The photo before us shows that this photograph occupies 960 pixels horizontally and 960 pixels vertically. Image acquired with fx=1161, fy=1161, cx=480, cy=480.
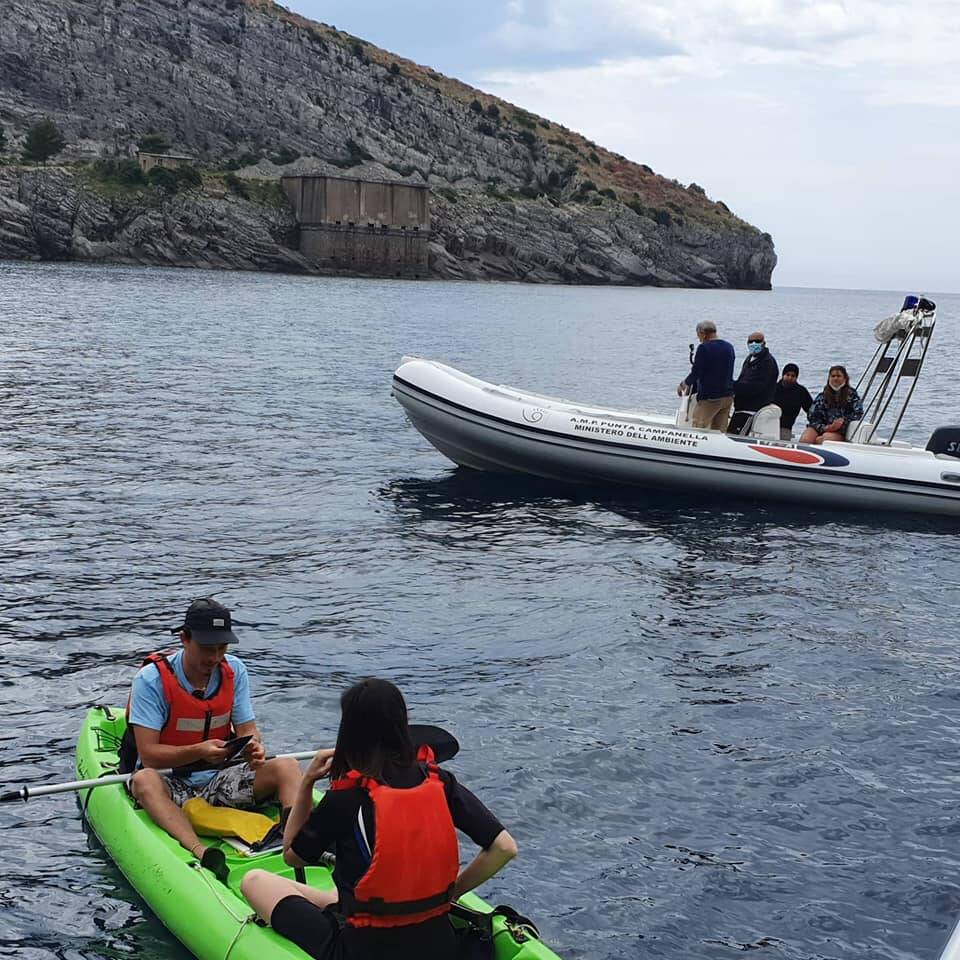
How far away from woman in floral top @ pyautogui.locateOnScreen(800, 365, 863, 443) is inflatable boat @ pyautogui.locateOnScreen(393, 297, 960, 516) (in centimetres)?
21

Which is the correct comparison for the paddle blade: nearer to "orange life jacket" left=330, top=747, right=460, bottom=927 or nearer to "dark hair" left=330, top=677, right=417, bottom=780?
"orange life jacket" left=330, top=747, right=460, bottom=927

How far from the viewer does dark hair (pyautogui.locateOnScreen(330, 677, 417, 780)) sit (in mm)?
4207

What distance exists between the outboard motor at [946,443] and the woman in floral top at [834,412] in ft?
3.65

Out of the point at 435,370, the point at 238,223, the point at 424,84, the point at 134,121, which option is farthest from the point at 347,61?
the point at 435,370

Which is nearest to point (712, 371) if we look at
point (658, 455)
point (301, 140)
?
point (658, 455)

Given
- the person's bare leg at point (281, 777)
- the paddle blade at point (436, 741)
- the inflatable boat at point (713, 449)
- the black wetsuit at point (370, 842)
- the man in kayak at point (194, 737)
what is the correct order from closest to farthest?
1. the black wetsuit at point (370, 842)
2. the paddle blade at point (436, 741)
3. the man in kayak at point (194, 737)
4. the person's bare leg at point (281, 777)
5. the inflatable boat at point (713, 449)

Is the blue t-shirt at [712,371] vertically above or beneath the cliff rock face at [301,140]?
beneath

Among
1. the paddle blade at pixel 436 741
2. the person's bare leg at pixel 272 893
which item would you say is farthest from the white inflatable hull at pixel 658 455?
the paddle blade at pixel 436 741

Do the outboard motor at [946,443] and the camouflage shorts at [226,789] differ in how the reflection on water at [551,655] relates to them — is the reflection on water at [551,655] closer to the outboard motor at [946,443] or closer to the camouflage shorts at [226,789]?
the camouflage shorts at [226,789]

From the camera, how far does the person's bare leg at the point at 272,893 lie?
17.4 ft

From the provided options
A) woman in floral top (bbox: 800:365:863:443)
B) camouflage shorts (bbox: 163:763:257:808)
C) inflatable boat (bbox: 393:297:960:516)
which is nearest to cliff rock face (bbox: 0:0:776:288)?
inflatable boat (bbox: 393:297:960:516)

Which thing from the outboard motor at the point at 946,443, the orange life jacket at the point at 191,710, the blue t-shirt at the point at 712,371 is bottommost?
the orange life jacket at the point at 191,710

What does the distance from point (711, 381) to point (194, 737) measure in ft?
37.7

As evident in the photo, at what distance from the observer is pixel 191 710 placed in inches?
252
